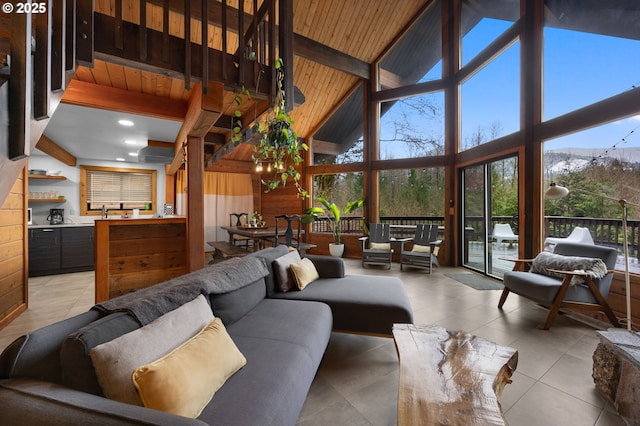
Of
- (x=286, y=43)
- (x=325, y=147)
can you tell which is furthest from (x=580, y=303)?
(x=325, y=147)

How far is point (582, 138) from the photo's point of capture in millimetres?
3031

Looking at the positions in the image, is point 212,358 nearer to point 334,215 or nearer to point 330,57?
point 334,215

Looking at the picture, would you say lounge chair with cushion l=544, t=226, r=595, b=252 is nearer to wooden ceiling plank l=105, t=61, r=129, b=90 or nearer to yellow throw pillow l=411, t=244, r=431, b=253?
yellow throw pillow l=411, t=244, r=431, b=253

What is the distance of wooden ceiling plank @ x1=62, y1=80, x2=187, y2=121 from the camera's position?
8.67 ft

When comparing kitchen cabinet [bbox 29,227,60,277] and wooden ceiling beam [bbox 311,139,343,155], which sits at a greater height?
wooden ceiling beam [bbox 311,139,343,155]

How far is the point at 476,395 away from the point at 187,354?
3.88ft

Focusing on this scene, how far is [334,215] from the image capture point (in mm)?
6125

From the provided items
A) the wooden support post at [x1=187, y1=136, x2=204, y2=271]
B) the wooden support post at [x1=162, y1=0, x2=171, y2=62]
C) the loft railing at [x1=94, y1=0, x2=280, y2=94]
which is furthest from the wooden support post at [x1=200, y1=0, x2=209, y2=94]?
the wooden support post at [x1=187, y1=136, x2=204, y2=271]

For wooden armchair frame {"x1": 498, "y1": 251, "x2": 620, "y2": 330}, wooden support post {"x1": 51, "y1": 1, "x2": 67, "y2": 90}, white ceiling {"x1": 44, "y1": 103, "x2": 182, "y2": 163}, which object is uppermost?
white ceiling {"x1": 44, "y1": 103, "x2": 182, "y2": 163}

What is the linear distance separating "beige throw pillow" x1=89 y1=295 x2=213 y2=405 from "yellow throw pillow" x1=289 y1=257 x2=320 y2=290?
1219 mm

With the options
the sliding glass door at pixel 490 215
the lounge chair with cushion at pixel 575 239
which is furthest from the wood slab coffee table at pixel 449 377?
the sliding glass door at pixel 490 215

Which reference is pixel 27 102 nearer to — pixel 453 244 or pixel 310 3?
pixel 310 3

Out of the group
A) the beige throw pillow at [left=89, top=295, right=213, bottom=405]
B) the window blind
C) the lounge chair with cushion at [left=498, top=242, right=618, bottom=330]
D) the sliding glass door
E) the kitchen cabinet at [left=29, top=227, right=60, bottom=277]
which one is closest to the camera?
the beige throw pillow at [left=89, top=295, right=213, bottom=405]

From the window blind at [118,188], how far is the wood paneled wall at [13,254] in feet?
9.66
